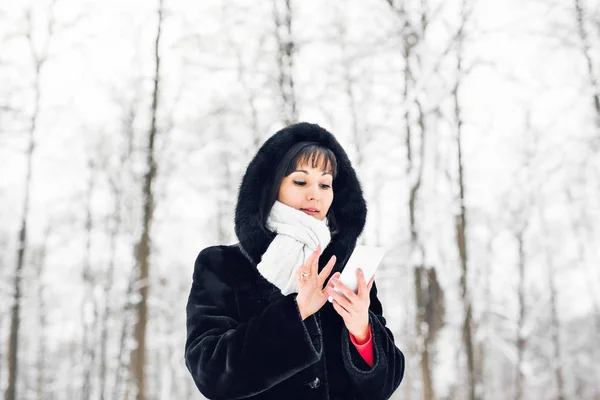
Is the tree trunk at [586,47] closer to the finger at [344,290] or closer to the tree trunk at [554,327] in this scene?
the finger at [344,290]

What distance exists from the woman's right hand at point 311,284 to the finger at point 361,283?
92 millimetres

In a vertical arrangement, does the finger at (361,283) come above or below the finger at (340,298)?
above

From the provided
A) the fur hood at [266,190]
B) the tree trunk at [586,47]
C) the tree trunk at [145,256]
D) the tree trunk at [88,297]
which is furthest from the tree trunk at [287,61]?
the tree trunk at [88,297]

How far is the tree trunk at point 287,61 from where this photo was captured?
870cm

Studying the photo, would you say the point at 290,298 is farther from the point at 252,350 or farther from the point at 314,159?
the point at 314,159

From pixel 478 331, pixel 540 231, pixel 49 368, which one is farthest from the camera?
pixel 49 368

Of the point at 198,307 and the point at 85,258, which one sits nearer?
the point at 198,307

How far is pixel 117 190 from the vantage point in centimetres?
1293

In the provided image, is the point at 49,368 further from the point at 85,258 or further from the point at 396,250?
the point at 396,250

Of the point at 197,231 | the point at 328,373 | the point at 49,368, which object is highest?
the point at 197,231

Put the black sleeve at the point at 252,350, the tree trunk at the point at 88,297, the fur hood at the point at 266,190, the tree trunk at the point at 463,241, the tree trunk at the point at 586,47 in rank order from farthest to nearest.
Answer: the tree trunk at the point at 88,297 → the tree trunk at the point at 586,47 → the tree trunk at the point at 463,241 → the fur hood at the point at 266,190 → the black sleeve at the point at 252,350

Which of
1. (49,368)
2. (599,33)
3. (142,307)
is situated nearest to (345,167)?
(142,307)

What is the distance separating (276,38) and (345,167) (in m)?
7.71

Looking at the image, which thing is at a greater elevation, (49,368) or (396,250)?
(396,250)
